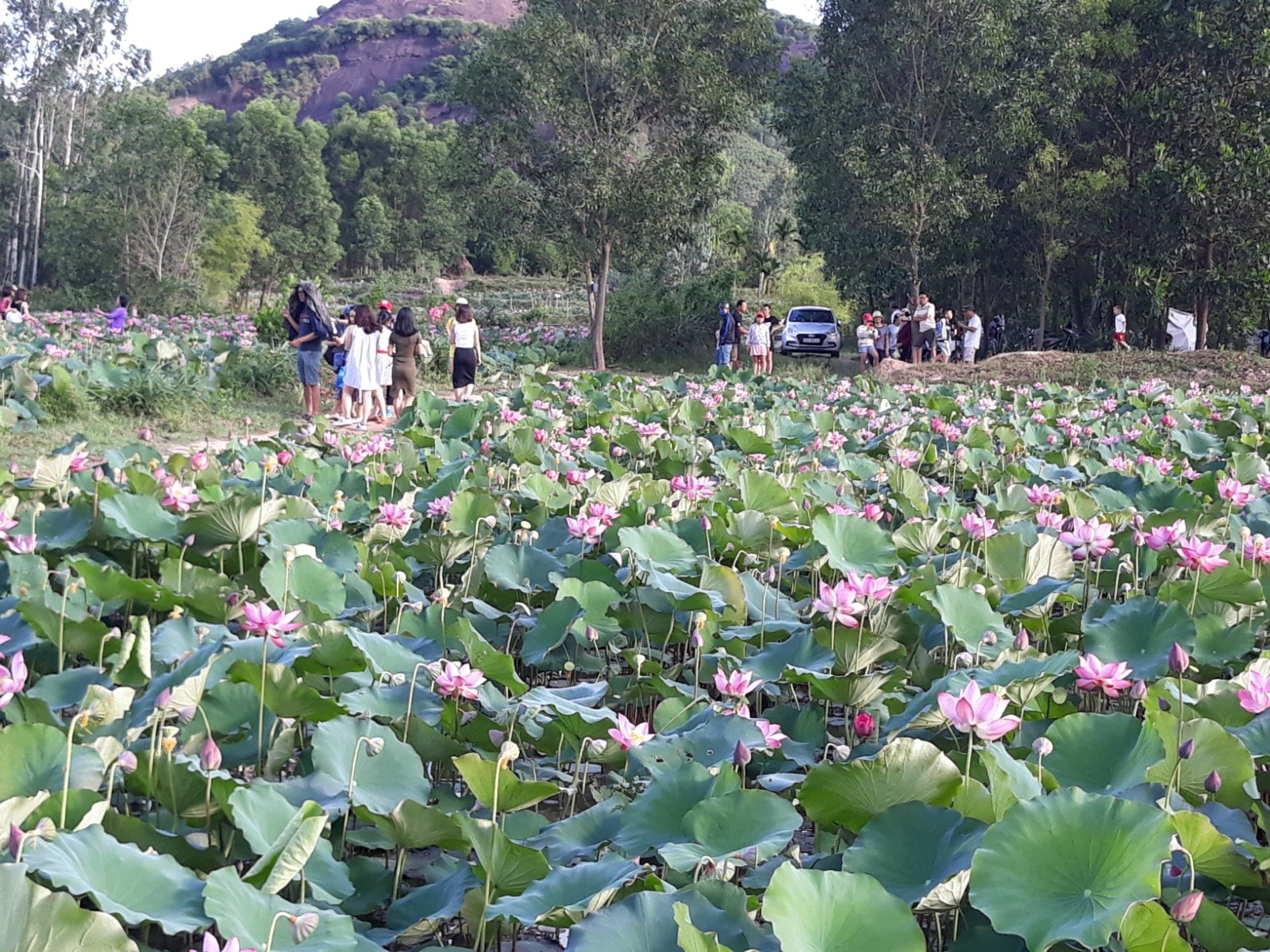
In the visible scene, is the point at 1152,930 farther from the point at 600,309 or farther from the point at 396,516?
the point at 600,309

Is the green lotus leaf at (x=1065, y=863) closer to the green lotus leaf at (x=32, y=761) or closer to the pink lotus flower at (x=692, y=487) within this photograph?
the green lotus leaf at (x=32, y=761)

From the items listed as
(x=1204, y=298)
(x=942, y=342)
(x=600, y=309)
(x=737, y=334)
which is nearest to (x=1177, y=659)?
(x=737, y=334)

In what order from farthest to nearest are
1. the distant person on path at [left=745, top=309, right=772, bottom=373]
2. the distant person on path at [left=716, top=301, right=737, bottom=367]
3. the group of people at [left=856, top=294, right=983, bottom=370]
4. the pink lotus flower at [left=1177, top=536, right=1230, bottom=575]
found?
the group of people at [left=856, top=294, right=983, bottom=370]
the distant person on path at [left=716, top=301, right=737, bottom=367]
the distant person on path at [left=745, top=309, right=772, bottom=373]
the pink lotus flower at [left=1177, top=536, right=1230, bottom=575]

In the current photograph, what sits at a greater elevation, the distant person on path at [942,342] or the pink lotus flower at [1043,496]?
the distant person on path at [942,342]

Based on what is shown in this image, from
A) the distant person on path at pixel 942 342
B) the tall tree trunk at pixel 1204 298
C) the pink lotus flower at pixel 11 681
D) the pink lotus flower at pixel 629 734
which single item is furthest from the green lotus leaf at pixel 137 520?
the tall tree trunk at pixel 1204 298

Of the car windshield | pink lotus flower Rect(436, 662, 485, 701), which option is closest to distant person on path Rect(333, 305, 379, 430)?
pink lotus flower Rect(436, 662, 485, 701)

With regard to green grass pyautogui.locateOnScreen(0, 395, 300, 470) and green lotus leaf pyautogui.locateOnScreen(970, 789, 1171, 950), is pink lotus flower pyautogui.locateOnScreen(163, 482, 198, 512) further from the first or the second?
green grass pyautogui.locateOnScreen(0, 395, 300, 470)

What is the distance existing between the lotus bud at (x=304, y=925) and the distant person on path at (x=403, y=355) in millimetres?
9562

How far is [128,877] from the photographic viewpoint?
1439 millimetres

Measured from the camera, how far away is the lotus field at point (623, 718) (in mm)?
1389

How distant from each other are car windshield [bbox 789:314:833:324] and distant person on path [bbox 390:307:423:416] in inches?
525

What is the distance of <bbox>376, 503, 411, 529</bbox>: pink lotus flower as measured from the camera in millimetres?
3504

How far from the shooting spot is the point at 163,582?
9.68 feet

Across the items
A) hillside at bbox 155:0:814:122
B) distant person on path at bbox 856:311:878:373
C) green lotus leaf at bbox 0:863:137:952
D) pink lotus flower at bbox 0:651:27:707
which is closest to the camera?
green lotus leaf at bbox 0:863:137:952
